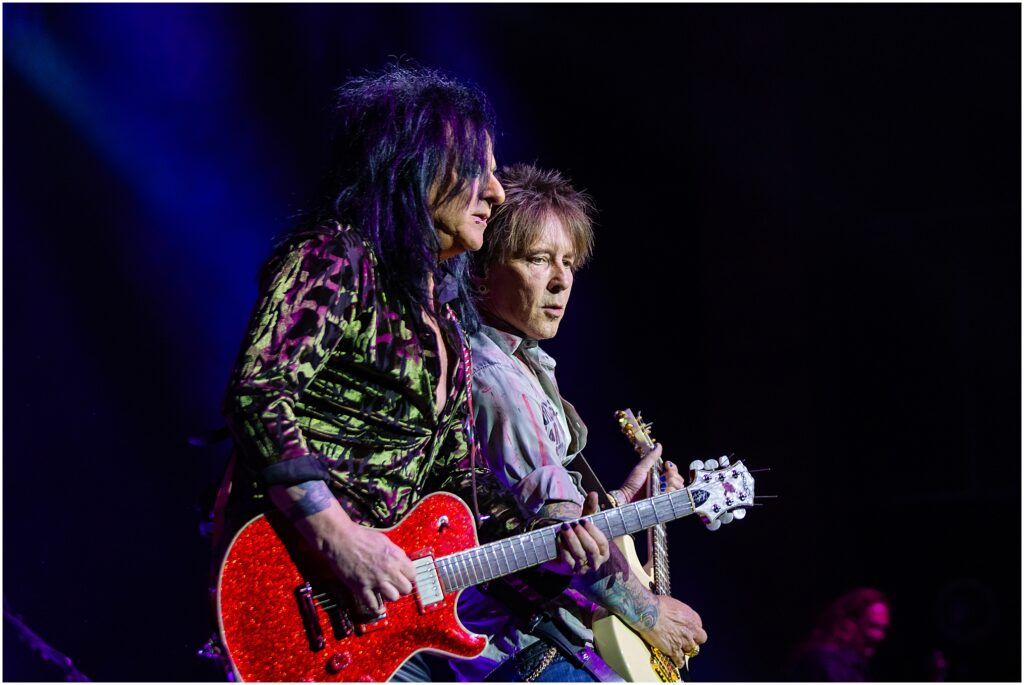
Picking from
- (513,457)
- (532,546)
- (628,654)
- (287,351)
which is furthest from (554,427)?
(287,351)

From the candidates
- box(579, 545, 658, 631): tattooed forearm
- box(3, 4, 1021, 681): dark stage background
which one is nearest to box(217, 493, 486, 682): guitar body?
box(579, 545, 658, 631): tattooed forearm

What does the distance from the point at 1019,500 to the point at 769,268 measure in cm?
195

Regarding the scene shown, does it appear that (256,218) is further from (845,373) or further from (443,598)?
(845,373)

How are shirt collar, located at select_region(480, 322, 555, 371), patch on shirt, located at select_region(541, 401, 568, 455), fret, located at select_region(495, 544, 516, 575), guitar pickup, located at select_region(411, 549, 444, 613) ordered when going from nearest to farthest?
guitar pickup, located at select_region(411, 549, 444, 613) → fret, located at select_region(495, 544, 516, 575) → patch on shirt, located at select_region(541, 401, 568, 455) → shirt collar, located at select_region(480, 322, 555, 371)

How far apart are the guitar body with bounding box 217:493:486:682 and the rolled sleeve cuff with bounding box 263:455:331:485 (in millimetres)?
129

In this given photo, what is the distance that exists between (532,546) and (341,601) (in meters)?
0.57

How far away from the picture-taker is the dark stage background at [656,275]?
3600mm

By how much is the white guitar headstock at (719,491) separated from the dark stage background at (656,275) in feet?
5.23

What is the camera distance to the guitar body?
82.2 inches

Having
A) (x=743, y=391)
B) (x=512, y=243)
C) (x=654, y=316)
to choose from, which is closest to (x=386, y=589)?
(x=512, y=243)

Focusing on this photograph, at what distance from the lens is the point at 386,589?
215 centimetres

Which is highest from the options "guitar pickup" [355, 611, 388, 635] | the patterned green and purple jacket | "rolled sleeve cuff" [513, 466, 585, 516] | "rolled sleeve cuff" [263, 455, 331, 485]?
the patterned green and purple jacket

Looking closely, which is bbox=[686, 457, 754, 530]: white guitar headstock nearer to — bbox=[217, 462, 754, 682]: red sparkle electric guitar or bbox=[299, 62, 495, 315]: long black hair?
bbox=[217, 462, 754, 682]: red sparkle electric guitar

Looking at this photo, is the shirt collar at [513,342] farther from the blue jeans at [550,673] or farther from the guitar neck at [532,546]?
the blue jeans at [550,673]
